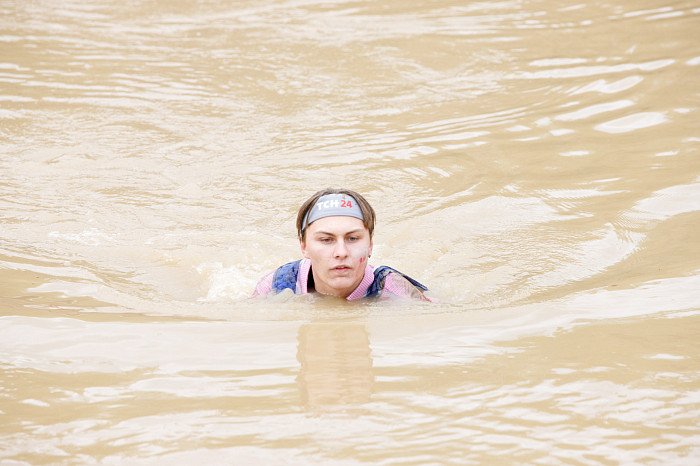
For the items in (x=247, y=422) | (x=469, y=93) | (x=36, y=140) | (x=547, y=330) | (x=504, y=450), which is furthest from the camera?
(x=469, y=93)

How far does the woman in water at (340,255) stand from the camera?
555 centimetres

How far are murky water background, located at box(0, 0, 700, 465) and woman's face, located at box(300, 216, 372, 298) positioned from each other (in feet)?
0.76

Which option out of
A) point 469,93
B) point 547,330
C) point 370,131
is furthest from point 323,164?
point 547,330

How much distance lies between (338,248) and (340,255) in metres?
0.05

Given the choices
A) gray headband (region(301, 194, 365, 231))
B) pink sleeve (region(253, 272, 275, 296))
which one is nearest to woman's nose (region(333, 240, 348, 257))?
gray headband (region(301, 194, 365, 231))

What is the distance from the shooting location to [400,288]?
5.81 metres

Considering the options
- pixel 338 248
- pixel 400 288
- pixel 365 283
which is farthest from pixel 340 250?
pixel 400 288

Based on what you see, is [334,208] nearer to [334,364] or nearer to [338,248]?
[338,248]

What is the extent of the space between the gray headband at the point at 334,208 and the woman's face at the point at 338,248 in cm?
4

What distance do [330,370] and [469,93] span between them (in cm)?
751

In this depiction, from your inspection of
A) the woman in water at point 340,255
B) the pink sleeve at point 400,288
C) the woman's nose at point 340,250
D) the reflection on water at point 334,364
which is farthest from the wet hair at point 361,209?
the reflection on water at point 334,364

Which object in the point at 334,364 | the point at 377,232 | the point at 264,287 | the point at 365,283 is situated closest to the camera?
the point at 334,364

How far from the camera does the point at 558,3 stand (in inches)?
586

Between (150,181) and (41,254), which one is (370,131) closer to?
(150,181)
